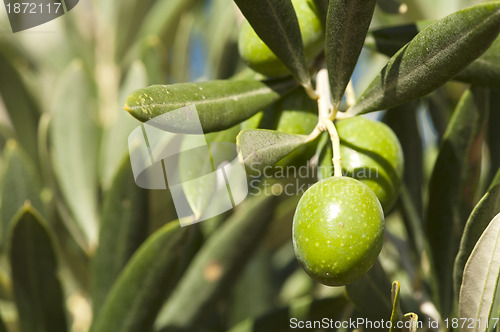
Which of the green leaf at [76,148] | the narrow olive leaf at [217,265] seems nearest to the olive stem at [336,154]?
the narrow olive leaf at [217,265]

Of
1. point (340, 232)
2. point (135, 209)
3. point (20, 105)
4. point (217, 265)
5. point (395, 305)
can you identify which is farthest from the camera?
→ point (20, 105)

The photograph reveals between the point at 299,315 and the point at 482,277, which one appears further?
the point at 299,315

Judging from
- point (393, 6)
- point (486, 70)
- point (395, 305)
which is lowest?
point (395, 305)

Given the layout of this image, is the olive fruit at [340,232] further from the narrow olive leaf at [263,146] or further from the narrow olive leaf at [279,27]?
the narrow olive leaf at [279,27]

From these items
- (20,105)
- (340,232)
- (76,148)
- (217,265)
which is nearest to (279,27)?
(340,232)

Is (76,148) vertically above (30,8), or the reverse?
(30,8)

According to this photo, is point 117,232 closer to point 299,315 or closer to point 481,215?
point 299,315
